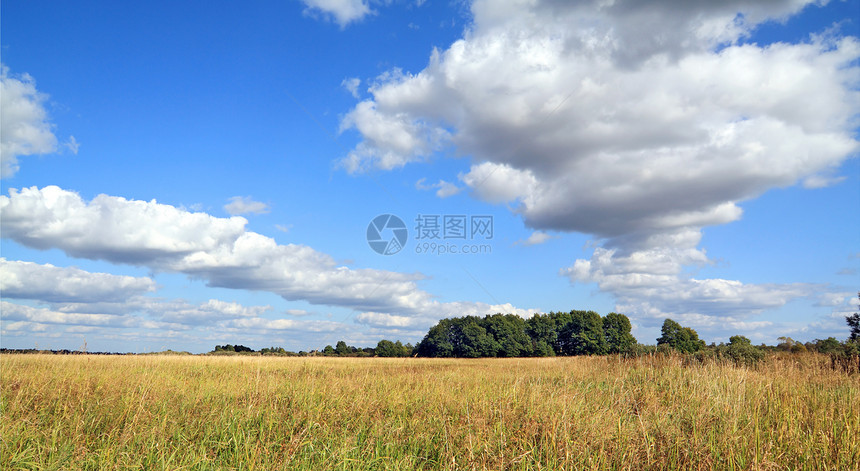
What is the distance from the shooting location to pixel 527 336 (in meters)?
85.8

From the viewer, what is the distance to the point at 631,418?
880cm

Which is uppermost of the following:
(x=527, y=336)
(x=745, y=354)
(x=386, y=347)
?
(x=745, y=354)

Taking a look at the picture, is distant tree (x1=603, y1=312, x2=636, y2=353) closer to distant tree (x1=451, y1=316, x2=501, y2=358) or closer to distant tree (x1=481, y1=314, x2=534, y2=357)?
distant tree (x1=481, y1=314, x2=534, y2=357)

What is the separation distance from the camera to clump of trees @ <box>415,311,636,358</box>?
269ft

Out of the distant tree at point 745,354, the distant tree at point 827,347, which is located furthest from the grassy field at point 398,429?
the distant tree at point 827,347

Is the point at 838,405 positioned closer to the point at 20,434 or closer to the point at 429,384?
the point at 429,384

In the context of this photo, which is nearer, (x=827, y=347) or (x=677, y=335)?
(x=827, y=347)

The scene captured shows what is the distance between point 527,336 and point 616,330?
638 inches

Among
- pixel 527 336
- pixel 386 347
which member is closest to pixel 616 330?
pixel 527 336

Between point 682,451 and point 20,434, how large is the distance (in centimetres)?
967

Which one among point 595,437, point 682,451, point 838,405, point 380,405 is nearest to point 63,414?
point 380,405

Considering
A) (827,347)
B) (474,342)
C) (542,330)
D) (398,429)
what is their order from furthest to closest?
1. (542,330)
2. (474,342)
3. (827,347)
4. (398,429)

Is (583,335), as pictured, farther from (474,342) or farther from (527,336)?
(474,342)

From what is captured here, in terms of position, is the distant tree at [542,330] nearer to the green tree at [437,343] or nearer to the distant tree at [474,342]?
the distant tree at [474,342]
